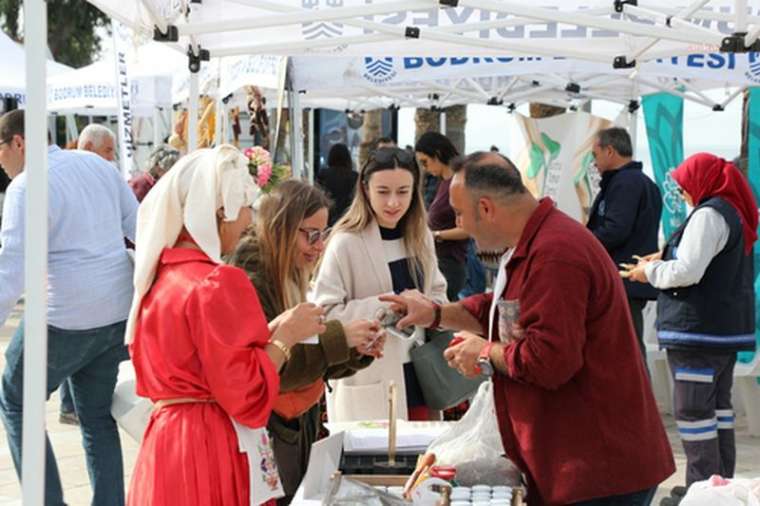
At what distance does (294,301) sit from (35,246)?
1438mm

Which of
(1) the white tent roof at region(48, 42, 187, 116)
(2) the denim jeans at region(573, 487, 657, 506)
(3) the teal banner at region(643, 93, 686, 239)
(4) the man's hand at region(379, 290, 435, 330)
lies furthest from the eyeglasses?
(1) the white tent roof at region(48, 42, 187, 116)

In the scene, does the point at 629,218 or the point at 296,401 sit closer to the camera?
the point at 296,401

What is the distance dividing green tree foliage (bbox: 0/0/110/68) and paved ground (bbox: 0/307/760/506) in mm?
29241

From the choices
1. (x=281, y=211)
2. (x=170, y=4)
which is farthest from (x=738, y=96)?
(x=281, y=211)

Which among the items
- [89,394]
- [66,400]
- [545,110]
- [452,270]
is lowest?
[66,400]

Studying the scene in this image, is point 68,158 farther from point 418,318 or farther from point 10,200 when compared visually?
point 418,318

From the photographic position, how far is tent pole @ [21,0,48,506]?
263 centimetres

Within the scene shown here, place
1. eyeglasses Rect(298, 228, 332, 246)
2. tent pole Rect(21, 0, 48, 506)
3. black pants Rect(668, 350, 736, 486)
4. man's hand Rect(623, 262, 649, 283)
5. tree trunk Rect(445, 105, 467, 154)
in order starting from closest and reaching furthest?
tent pole Rect(21, 0, 48, 506) < eyeglasses Rect(298, 228, 332, 246) < black pants Rect(668, 350, 736, 486) < man's hand Rect(623, 262, 649, 283) < tree trunk Rect(445, 105, 467, 154)

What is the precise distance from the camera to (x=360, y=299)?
4.90m

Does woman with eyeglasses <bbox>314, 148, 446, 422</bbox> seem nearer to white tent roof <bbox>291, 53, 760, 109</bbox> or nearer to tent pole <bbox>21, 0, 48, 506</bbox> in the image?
tent pole <bbox>21, 0, 48, 506</bbox>

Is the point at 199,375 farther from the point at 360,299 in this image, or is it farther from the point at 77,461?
the point at 77,461

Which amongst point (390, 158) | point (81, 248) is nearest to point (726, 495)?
point (390, 158)

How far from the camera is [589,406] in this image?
3.32 metres

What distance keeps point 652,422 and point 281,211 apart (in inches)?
54.3
